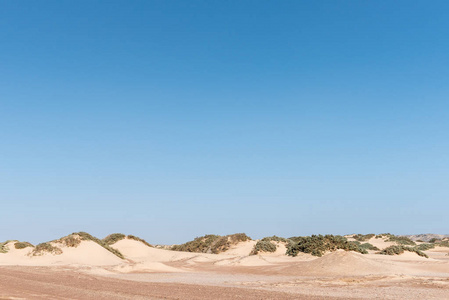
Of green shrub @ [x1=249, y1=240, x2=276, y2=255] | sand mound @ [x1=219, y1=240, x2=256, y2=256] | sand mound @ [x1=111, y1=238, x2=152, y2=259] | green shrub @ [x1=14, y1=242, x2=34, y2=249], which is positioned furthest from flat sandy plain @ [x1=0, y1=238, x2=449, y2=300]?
sand mound @ [x1=219, y1=240, x2=256, y2=256]

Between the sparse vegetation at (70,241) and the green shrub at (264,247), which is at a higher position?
the sparse vegetation at (70,241)

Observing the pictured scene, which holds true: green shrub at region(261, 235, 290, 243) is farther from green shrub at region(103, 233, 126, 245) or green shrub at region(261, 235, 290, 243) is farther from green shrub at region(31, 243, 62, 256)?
green shrub at region(31, 243, 62, 256)

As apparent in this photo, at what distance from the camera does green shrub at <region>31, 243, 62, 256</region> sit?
35.2m

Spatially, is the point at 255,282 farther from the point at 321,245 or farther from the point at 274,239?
the point at 274,239

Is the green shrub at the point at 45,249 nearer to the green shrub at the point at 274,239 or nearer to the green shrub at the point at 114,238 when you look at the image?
the green shrub at the point at 114,238

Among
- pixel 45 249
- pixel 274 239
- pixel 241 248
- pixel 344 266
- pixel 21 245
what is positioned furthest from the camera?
pixel 241 248

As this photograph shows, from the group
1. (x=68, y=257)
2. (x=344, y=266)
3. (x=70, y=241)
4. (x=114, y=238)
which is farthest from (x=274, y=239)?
(x=344, y=266)

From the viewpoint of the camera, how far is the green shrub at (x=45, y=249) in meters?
35.2

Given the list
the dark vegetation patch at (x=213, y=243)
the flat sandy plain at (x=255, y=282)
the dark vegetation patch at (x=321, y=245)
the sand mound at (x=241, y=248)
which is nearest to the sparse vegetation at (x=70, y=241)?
the flat sandy plain at (x=255, y=282)

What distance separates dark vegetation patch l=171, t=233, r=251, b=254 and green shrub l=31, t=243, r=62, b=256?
18.7m

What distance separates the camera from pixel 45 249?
35.6 m

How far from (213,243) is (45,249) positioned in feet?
68.9

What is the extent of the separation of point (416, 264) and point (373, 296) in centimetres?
1460

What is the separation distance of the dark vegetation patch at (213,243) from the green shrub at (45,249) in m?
18.7
